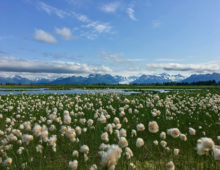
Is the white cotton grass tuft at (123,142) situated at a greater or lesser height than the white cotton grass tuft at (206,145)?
lesser

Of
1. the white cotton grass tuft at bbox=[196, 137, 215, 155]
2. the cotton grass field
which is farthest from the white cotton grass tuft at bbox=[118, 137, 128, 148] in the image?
the white cotton grass tuft at bbox=[196, 137, 215, 155]

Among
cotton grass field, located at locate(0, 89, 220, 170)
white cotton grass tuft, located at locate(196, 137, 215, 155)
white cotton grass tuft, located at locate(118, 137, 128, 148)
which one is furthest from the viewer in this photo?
cotton grass field, located at locate(0, 89, 220, 170)

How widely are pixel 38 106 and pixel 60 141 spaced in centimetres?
744

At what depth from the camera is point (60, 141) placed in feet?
23.2

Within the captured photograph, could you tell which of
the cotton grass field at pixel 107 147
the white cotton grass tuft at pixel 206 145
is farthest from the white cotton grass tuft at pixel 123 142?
the white cotton grass tuft at pixel 206 145

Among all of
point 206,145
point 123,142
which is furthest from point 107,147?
point 206,145

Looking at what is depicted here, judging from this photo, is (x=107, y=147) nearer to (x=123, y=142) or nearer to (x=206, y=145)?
(x=123, y=142)

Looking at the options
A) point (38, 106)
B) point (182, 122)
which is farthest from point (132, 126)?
point (38, 106)

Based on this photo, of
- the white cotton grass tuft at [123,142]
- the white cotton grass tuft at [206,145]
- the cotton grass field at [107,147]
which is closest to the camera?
the white cotton grass tuft at [206,145]

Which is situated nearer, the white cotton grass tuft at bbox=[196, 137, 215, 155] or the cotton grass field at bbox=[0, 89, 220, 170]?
the white cotton grass tuft at bbox=[196, 137, 215, 155]

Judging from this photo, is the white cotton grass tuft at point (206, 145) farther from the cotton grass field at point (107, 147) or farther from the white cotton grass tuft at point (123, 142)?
the white cotton grass tuft at point (123, 142)

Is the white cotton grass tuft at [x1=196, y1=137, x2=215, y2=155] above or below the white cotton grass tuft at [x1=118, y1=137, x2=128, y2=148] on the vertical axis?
above

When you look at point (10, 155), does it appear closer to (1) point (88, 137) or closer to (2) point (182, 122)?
(1) point (88, 137)

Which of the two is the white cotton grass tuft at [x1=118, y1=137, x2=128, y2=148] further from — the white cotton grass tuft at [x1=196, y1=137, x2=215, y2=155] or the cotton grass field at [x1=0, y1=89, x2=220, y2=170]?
the white cotton grass tuft at [x1=196, y1=137, x2=215, y2=155]
